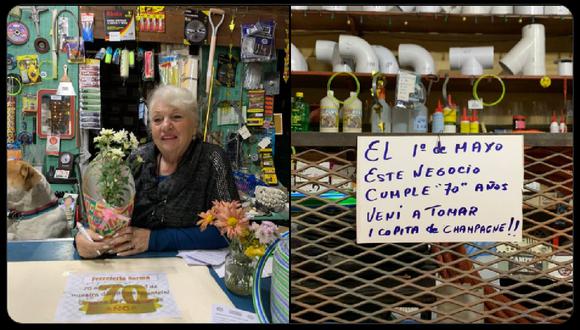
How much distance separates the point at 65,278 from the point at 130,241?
0.15 metres

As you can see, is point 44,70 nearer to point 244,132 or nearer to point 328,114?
point 244,132

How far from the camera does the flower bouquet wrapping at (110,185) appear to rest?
974 mm

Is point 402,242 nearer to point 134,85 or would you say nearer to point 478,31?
point 134,85

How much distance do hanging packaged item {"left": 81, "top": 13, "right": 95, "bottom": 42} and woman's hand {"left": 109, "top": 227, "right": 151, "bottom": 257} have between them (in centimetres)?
42

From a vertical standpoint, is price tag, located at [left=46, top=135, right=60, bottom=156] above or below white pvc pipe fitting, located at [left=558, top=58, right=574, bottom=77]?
below

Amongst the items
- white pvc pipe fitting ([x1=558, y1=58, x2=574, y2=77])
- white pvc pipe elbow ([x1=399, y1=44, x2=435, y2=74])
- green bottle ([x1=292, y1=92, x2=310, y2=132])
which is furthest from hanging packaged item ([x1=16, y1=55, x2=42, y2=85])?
white pvc pipe fitting ([x1=558, y1=58, x2=574, y2=77])

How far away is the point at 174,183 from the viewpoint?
3.31 feet

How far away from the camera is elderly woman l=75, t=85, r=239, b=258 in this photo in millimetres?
992

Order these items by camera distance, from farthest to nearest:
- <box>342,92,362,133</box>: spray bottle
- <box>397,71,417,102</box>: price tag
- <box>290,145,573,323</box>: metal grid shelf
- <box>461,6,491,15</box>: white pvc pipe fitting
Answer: <box>461,6,491,15</box>: white pvc pipe fitting, <box>342,92,362,133</box>: spray bottle, <box>397,71,417,102</box>: price tag, <box>290,145,573,323</box>: metal grid shelf

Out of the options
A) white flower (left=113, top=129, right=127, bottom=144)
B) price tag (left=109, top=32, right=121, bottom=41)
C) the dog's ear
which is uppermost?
price tag (left=109, top=32, right=121, bottom=41)

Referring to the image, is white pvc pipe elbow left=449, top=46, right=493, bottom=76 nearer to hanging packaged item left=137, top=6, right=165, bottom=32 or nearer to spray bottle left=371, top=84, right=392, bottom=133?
spray bottle left=371, top=84, right=392, bottom=133

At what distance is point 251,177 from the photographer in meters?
1.02
